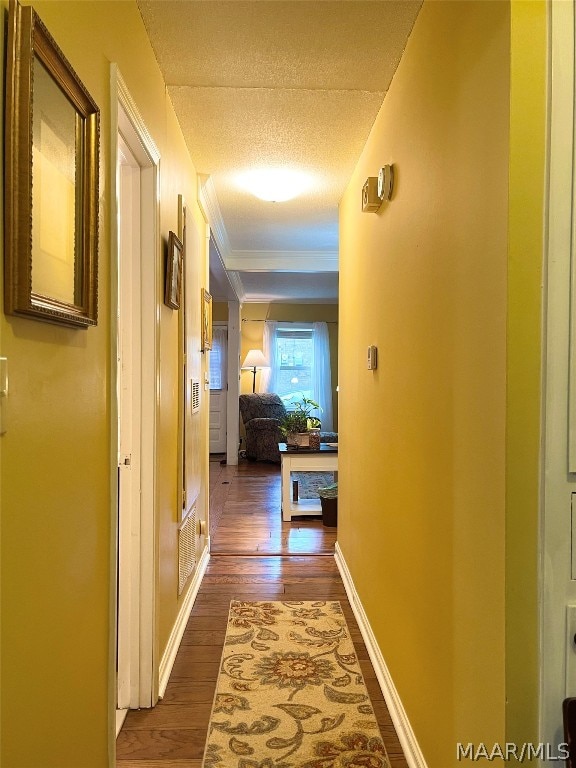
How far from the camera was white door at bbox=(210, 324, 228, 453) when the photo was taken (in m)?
8.53

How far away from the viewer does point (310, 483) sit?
6.28m

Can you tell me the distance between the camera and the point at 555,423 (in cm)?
105

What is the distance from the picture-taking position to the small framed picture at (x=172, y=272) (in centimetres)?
216

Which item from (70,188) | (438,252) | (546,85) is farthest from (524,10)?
(70,188)

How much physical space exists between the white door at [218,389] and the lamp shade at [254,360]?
1.12 ft

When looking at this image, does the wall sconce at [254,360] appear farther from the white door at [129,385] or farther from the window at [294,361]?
the white door at [129,385]

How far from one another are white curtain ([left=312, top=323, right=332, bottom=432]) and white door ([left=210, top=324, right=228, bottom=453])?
166 cm

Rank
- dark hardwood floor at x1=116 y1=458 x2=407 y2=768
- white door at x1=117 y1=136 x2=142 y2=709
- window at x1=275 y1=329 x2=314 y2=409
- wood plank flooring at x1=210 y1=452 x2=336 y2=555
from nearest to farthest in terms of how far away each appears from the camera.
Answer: dark hardwood floor at x1=116 y1=458 x2=407 y2=768 < white door at x1=117 y1=136 x2=142 y2=709 < wood plank flooring at x1=210 y1=452 x2=336 y2=555 < window at x1=275 y1=329 x2=314 y2=409

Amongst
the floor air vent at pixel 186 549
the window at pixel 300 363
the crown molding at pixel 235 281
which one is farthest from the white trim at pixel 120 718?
the window at pixel 300 363

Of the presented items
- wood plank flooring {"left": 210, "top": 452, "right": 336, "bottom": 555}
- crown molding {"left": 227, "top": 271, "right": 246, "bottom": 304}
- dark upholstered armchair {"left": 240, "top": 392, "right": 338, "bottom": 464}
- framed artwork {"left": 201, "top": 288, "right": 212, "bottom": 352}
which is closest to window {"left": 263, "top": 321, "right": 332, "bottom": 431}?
dark upholstered armchair {"left": 240, "top": 392, "right": 338, "bottom": 464}

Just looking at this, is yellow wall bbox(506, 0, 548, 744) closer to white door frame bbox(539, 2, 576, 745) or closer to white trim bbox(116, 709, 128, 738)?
white door frame bbox(539, 2, 576, 745)

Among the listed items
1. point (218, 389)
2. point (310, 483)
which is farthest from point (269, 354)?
point (310, 483)

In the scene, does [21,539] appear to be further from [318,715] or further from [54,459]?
[318,715]

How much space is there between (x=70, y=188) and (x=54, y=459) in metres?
0.55
